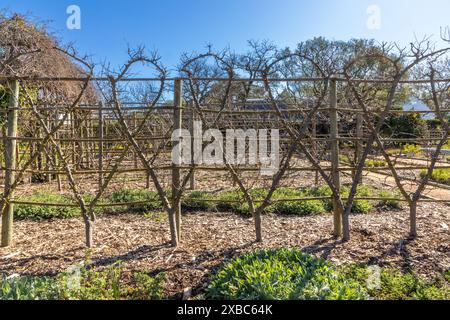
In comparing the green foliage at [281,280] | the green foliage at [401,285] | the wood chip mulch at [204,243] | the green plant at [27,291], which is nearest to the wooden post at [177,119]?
the wood chip mulch at [204,243]

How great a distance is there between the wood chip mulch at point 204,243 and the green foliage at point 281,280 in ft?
1.21

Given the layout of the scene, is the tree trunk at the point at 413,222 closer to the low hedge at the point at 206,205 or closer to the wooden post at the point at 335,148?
the low hedge at the point at 206,205

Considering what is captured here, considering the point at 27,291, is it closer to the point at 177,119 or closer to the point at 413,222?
the point at 177,119

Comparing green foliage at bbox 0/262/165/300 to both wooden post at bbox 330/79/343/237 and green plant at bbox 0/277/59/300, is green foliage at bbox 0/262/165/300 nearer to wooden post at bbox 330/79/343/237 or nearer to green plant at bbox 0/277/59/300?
green plant at bbox 0/277/59/300

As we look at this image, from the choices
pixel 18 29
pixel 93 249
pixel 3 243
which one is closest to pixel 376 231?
pixel 93 249

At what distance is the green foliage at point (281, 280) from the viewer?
67.1 inches

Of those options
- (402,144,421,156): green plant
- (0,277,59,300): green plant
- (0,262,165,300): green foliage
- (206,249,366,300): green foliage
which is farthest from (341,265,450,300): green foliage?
(402,144,421,156): green plant

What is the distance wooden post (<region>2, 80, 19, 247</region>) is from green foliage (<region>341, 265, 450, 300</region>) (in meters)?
3.17

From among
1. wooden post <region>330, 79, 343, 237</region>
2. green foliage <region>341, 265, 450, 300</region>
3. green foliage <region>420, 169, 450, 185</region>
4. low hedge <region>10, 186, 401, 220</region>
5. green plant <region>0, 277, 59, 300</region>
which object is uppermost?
wooden post <region>330, 79, 343, 237</region>

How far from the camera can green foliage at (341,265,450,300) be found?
203 centimetres

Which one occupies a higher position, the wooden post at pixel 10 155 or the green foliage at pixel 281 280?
the wooden post at pixel 10 155
